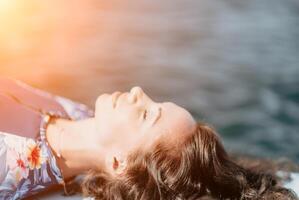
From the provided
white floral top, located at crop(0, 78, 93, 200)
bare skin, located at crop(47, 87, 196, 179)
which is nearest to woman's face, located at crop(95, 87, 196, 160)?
bare skin, located at crop(47, 87, 196, 179)

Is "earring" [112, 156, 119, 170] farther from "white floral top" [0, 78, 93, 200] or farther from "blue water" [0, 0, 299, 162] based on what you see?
"blue water" [0, 0, 299, 162]

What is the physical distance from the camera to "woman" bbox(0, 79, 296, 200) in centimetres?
116

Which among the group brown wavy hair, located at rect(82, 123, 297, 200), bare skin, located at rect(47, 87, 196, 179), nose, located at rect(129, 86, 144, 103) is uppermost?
nose, located at rect(129, 86, 144, 103)

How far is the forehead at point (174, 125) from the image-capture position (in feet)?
3.84

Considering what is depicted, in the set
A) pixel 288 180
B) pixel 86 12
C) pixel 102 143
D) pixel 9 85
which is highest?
pixel 86 12

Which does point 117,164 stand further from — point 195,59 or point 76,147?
point 195,59

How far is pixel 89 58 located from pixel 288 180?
0.50m

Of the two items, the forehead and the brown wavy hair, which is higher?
the forehead

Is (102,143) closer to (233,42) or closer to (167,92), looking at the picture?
(167,92)

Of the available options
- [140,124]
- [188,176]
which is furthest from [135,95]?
[188,176]

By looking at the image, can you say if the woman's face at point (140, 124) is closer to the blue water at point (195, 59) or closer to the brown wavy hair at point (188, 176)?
the brown wavy hair at point (188, 176)

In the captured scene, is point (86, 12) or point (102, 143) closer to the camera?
point (102, 143)

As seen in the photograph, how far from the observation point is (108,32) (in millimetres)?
1464

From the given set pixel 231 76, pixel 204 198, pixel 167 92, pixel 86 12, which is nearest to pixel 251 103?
pixel 231 76
